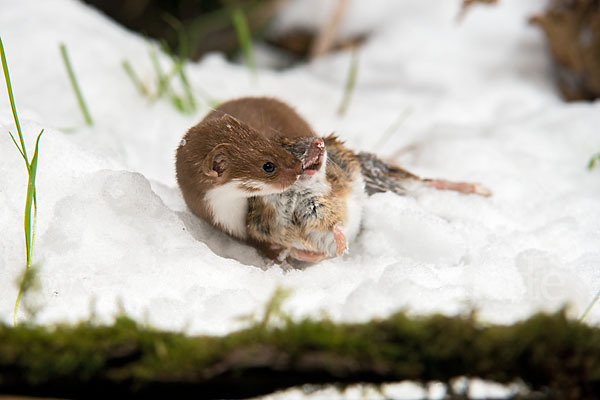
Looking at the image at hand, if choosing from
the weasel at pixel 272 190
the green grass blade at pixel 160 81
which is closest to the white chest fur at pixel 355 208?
the weasel at pixel 272 190

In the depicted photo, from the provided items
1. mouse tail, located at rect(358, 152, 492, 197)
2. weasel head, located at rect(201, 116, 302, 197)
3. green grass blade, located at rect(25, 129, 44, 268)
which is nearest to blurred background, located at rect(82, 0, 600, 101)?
mouse tail, located at rect(358, 152, 492, 197)

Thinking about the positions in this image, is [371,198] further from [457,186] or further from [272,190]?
[272,190]

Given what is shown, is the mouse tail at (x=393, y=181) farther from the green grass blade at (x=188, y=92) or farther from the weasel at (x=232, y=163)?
the green grass blade at (x=188, y=92)

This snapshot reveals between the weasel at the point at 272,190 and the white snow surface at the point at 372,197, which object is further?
the weasel at the point at 272,190

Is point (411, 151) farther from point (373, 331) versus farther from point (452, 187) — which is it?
point (373, 331)

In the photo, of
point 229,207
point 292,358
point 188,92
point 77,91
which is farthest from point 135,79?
point 292,358

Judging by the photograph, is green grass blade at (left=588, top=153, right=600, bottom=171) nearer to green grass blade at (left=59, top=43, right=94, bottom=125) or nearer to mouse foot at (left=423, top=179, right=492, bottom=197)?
mouse foot at (left=423, top=179, right=492, bottom=197)

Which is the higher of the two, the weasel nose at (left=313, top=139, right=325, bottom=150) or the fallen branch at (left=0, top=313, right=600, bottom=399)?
the weasel nose at (left=313, top=139, right=325, bottom=150)

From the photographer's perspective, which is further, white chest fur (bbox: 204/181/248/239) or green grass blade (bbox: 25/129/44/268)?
white chest fur (bbox: 204/181/248/239)
